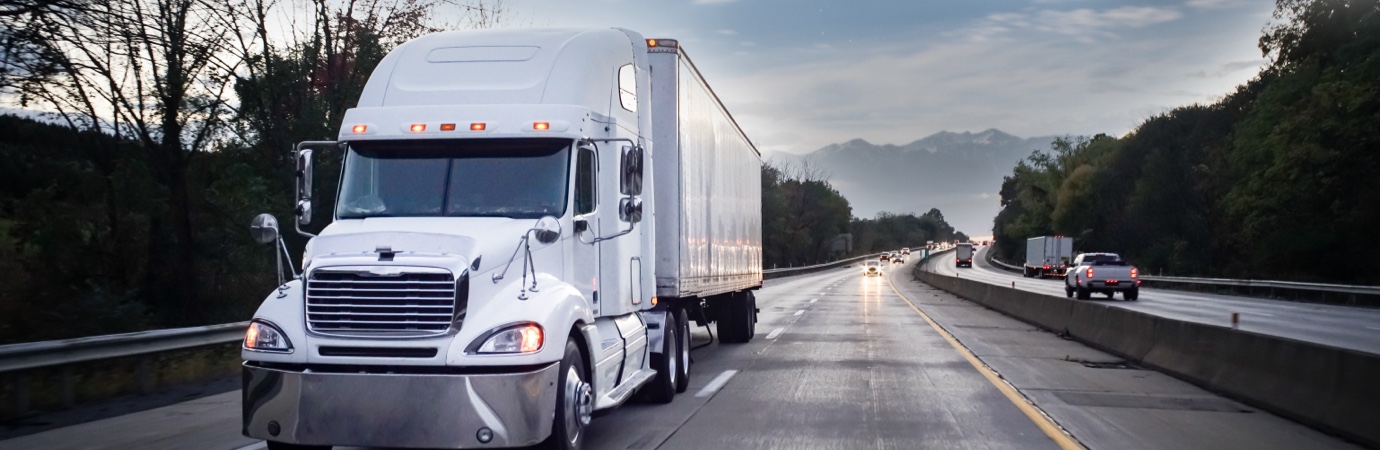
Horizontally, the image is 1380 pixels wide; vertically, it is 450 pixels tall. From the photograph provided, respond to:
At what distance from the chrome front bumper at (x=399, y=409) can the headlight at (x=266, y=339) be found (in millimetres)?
191

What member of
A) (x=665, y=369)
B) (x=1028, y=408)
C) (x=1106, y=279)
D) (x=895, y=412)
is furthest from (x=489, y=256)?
(x=1106, y=279)

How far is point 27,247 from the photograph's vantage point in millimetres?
19469

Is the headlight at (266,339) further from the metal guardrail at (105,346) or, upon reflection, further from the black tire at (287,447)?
the metal guardrail at (105,346)

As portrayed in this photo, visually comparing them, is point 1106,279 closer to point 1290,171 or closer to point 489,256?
point 1290,171

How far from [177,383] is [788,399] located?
23.4ft

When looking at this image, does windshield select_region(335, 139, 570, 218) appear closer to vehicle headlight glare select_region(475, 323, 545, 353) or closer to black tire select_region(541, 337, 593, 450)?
black tire select_region(541, 337, 593, 450)

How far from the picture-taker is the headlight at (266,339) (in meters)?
7.16

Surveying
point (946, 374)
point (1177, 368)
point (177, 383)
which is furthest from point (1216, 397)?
point (177, 383)

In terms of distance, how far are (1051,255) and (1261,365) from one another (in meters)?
73.9

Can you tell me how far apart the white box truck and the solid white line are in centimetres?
6967

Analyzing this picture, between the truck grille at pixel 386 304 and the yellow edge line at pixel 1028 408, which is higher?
the truck grille at pixel 386 304

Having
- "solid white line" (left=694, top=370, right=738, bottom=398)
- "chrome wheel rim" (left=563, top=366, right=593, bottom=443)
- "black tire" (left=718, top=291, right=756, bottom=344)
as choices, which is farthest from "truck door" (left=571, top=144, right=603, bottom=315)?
"black tire" (left=718, top=291, right=756, bottom=344)

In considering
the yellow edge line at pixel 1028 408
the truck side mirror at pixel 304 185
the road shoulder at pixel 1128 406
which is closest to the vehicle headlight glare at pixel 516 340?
the truck side mirror at pixel 304 185

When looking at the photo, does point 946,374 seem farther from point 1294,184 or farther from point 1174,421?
point 1294,184
